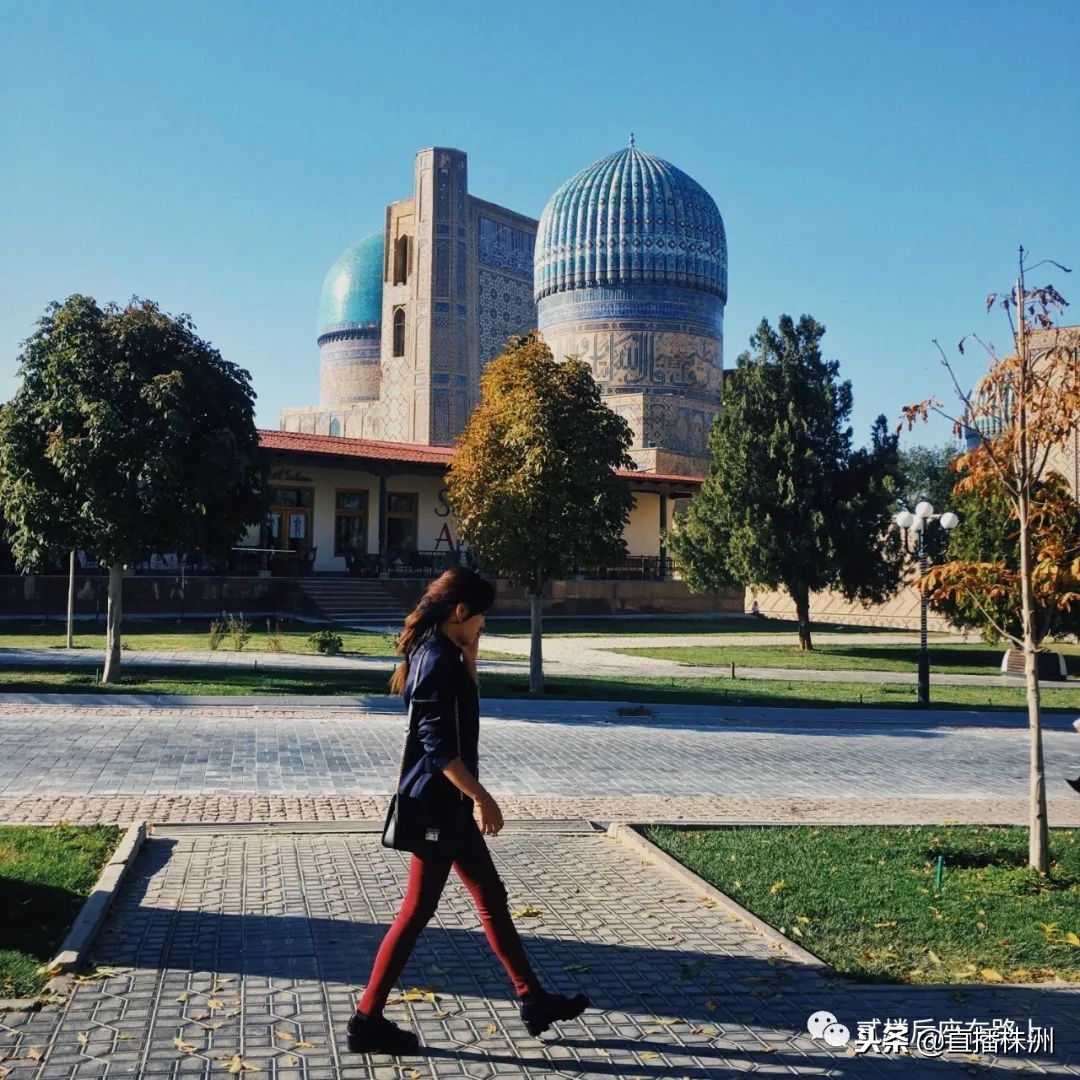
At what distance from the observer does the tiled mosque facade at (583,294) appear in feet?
176

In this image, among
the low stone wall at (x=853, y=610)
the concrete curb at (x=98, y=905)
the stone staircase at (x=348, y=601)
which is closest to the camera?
the concrete curb at (x=98, y=905)

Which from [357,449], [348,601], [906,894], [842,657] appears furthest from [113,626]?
[357,449]

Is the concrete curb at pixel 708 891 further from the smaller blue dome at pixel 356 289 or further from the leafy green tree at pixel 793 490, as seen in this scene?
the smaller blue dome at pixel 356 289

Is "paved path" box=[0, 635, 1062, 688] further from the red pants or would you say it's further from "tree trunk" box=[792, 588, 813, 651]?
the red pants

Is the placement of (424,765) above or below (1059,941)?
above

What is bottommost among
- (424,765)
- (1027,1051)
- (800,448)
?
(1027,1051)

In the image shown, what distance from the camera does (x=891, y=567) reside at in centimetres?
2853

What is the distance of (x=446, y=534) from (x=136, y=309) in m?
24.9

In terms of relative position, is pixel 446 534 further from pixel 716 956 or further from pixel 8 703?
pixel 716 956

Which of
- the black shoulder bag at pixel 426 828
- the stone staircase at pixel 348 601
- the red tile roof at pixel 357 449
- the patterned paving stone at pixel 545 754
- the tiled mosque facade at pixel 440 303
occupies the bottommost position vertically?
Answer: the patterned paving stone at pixel 545 754

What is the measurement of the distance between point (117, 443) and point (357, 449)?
78.2 feet

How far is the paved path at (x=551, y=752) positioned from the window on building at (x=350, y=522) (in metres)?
23.5

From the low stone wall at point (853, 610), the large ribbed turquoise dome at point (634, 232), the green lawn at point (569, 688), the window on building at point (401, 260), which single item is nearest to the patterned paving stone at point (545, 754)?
the green lawn at point (569, 688)

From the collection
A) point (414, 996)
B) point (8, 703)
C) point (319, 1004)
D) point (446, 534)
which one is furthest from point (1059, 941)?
point (446, 534)
